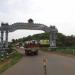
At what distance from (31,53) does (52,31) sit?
49.0 feet

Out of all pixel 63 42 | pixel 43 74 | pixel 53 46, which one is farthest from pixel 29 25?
pixel 43 74

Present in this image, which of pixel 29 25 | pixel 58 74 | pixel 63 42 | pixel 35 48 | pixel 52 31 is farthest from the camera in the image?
pixel 63 42

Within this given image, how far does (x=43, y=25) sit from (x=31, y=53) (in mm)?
13090

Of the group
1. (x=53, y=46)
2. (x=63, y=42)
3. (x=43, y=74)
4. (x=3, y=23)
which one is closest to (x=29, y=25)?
(x=3, y=23)

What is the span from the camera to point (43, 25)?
5756cm

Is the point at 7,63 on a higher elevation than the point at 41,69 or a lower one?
higher

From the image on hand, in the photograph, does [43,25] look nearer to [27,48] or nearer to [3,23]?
[3,23]

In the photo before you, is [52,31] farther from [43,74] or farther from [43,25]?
[43,74]

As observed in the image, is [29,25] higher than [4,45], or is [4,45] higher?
[29,25]

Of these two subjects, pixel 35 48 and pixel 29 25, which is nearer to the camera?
pixel 35 48

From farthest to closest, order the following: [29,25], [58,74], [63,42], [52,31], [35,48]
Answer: [63,42]
[52,31]
[29,25]
[35,48]
[58,74]

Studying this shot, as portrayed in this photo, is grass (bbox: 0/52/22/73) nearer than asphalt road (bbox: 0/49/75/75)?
No

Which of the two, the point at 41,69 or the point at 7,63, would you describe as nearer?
the point at 41,69

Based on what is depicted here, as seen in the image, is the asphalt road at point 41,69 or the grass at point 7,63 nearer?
the asphalt road at point 41,69
